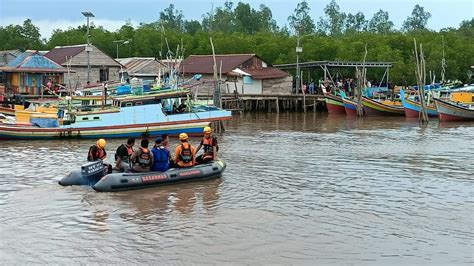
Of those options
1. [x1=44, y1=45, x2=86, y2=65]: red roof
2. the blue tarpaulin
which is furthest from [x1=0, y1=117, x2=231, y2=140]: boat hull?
[x1=44, y1=45, x2=86, y2=65]: red roof

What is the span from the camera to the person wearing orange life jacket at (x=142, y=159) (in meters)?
15.5

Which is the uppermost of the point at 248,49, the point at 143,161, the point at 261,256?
the point at 248,49

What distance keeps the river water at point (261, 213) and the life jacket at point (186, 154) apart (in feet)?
2.27

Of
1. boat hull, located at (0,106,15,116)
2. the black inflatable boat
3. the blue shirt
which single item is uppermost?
boat hull, located at (0,106,15,116)

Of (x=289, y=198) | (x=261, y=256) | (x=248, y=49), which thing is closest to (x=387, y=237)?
(x=261, y=256)

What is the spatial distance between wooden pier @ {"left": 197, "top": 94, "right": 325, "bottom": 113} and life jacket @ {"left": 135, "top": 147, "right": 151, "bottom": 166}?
31123mm

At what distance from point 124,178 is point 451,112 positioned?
28.7m

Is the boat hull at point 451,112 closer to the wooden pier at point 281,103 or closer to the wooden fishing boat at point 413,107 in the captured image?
the wooden fishing boat at point 413,107

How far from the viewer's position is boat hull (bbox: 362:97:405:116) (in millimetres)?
43406

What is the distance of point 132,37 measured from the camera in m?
74.6

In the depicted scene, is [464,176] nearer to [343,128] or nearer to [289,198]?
[289,198]

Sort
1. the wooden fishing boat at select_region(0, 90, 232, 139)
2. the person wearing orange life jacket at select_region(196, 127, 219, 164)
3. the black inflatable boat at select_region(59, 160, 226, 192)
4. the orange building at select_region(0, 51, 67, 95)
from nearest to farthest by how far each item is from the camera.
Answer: the black inflatable boat at select_region(59, 160, 226, 192), the person wearing orange life jacket at select_region(196, 127, 219, 164), the wooden fishing boat at select_region(0, 90, 232, 139), the orange building at select_region(0, 51, 67, 95)

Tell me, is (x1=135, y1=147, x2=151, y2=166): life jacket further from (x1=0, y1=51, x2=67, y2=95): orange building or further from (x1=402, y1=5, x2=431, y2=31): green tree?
(x1=402, y1=5, x2=431, y2=31): green tree

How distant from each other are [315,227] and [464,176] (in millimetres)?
7924
